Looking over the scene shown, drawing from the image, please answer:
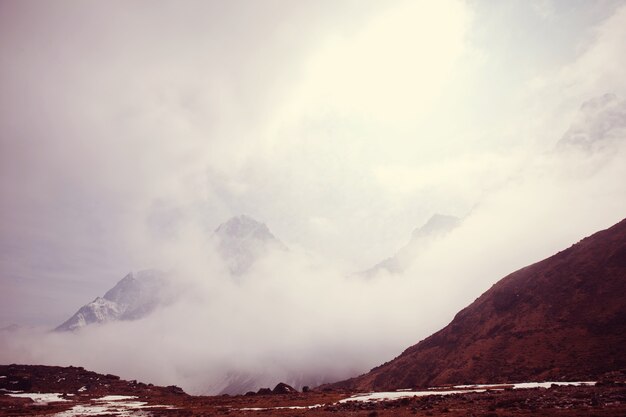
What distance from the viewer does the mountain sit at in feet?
221

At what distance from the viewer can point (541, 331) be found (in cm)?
8200

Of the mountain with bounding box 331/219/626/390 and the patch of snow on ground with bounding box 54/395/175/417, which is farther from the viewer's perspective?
the mountain with bounding box 331/219/626/390

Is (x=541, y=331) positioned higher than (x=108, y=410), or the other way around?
(x=541, y=331)

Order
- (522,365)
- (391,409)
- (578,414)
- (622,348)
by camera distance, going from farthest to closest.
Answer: (522,365)
(622,348)
(391,409)
(578,414)

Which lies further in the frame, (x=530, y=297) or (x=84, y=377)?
(x=84, y=377)

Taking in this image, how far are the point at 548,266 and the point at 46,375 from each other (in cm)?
17320

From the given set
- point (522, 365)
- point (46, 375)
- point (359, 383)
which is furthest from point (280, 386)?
point (46, 375)

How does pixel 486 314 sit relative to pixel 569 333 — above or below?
above

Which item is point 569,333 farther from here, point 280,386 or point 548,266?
point 280,386

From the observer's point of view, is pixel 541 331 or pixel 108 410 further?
pixel 541 331

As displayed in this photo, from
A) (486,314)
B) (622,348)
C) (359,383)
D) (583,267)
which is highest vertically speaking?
(583,267)

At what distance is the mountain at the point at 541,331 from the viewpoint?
67438 millimetres

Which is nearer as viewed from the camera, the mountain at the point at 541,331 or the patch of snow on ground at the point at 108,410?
the patch of snow on ground at the point at 108,410

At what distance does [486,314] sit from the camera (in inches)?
4245
